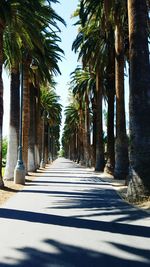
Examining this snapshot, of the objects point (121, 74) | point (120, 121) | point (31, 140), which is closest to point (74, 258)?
point (120, 121)

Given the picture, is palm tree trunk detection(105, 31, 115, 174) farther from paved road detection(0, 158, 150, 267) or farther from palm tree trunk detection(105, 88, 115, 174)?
paved road detection(0, 158, 150, 267)

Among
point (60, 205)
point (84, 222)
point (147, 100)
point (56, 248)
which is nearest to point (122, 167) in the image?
point (147, 100)

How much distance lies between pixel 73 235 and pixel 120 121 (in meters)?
20.0

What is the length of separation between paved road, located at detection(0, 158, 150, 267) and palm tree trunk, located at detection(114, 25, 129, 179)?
14039 millimetres

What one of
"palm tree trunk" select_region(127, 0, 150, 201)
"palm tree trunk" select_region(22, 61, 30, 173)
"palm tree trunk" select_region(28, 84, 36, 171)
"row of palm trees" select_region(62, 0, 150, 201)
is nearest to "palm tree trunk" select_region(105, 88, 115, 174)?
"row of palm trees" select_region(62, 0, 150, 201)

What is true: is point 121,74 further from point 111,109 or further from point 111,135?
point 111,135

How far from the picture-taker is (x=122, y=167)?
29.8 meters

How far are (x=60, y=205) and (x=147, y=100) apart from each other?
4765mm

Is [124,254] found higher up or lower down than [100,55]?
lower down

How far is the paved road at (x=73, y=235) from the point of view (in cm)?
738

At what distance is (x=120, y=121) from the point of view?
95.5ft

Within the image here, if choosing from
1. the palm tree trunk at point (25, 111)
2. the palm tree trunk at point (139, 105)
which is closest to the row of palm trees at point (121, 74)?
the palm tree trunk at point (139, 105)

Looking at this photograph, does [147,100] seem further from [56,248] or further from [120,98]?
[120,98]

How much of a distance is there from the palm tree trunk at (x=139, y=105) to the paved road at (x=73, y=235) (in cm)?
124
